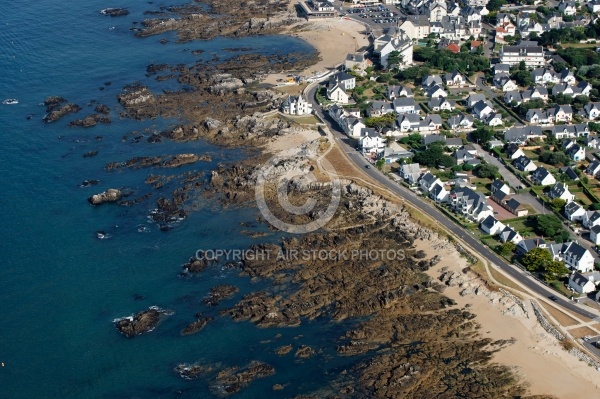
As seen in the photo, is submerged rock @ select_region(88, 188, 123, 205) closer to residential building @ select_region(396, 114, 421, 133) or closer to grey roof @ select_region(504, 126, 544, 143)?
residential building @ select_region(396, 114, 421, 133)

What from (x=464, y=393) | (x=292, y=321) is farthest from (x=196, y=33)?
(x=464, y=393)

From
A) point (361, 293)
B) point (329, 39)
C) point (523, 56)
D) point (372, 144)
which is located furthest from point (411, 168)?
point (329, 39)

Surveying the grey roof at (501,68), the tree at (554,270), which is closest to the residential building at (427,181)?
the tree at (554,270)

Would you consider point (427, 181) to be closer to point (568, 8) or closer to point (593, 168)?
point (593, 168)

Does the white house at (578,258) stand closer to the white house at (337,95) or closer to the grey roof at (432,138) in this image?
the grey roof at (432,138)

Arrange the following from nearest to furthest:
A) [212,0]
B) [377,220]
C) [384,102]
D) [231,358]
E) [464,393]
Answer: [464,393], [231,358], [377,220], [384,102], [212,0]

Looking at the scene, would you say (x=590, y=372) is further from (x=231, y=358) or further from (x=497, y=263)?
(x=231, y=358)
